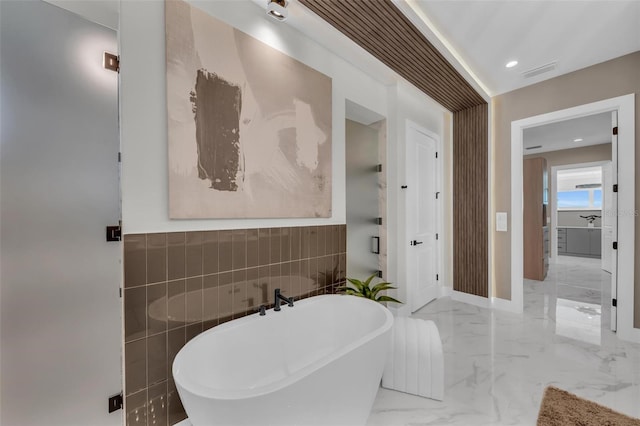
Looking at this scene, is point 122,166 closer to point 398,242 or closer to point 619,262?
point 398,242

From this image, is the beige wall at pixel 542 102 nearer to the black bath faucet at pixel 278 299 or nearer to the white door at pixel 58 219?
the black bath faucet at pixel 278 299

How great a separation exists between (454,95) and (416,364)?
3.04 metres

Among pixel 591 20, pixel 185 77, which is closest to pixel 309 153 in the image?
pixel 185 77

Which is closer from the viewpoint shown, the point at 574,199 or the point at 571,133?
the point at 571,133

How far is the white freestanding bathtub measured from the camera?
3.24 ft

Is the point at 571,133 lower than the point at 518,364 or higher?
higher

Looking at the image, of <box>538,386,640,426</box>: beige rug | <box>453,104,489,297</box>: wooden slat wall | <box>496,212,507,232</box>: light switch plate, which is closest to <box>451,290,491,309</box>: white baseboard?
<box>453,104,489,297</box>: wooden slat wall

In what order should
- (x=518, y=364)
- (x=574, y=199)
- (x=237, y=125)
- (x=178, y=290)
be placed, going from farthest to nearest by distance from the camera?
1. (x=574, y=199)
2. (x=518, y=364)
3. (x=237, y=125)
4. (x=178, y=290)

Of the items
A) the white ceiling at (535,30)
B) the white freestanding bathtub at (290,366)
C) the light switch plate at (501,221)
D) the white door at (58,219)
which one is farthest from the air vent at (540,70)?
the white door at (58,219)

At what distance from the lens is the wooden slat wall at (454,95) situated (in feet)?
6.21

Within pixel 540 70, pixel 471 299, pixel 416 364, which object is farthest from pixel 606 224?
pixel 416 364

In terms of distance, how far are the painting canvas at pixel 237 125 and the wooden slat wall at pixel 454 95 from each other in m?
0.52

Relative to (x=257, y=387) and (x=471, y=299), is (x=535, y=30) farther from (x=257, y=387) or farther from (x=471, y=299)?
(x=257, y=387)

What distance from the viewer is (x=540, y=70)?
114 inches
